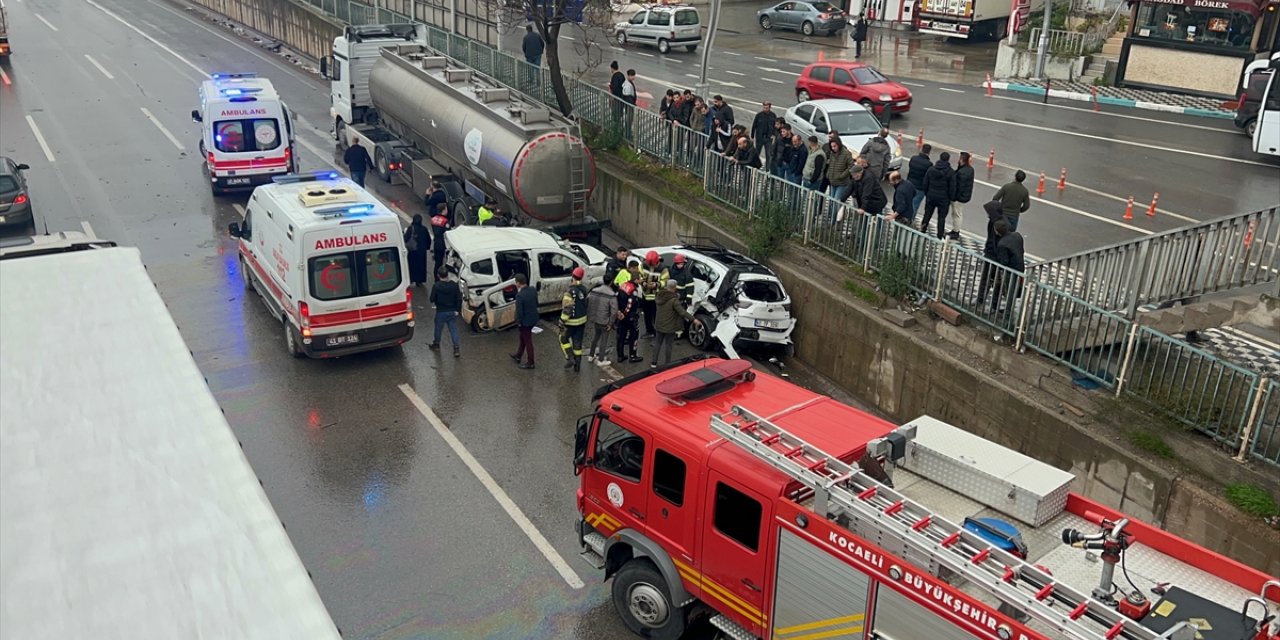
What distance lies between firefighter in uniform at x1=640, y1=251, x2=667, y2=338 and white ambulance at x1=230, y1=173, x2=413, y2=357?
11.6 feet

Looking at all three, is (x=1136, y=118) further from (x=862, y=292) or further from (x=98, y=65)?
(x=98, y=65)

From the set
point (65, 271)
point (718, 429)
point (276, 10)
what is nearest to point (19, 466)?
point (65, 271)

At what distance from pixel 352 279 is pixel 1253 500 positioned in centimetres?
1133

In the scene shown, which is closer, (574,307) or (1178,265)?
(1178,265)

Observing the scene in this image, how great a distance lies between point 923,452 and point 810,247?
859 centimetres

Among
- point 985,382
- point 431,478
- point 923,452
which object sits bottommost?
point 431,478

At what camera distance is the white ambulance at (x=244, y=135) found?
2238 centimetres

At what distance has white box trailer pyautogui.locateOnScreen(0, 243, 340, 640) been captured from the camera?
5652 mm

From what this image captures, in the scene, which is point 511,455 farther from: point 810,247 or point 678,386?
point 810,247

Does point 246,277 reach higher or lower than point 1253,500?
lower

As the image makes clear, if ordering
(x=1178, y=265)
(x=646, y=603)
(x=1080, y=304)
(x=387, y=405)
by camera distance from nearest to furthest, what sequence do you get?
1. (x=646, y=603)
2. (x=1080, y=304)
3. (x=1178, y=265)
4. (x=387, y=405)

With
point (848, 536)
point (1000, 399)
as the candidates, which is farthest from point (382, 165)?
point (848, 536)

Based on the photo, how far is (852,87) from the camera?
2766cm

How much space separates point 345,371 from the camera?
605 inches
